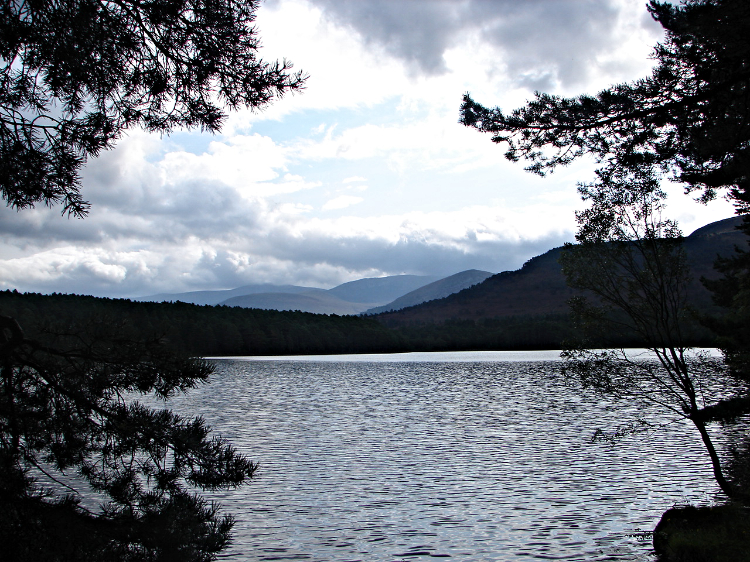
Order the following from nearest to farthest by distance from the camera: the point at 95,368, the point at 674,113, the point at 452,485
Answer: the point at 95,368 < the point at 674,113 < the point at 452,485

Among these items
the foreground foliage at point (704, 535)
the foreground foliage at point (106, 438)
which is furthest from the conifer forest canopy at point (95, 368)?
the foreground foliage at point (704, 535)

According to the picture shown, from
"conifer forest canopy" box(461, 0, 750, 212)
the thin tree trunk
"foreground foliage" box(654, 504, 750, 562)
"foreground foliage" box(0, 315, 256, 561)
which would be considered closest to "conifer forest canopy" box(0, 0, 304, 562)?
"foreground foliage" box(0, 315, 256, 561)

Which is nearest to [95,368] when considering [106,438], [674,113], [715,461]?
[106,438]

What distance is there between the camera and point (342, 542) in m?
19.6

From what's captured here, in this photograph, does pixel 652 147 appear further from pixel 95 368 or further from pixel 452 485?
pixel 452 485

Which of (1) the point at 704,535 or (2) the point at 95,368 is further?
(1) the point at 704,535

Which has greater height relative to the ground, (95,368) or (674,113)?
(674,113)

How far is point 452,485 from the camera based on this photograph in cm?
2755

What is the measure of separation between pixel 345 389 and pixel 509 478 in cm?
5590

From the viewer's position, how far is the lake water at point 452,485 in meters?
19.3

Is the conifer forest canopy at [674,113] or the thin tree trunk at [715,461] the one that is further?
the thin tree trunk at [715,461]

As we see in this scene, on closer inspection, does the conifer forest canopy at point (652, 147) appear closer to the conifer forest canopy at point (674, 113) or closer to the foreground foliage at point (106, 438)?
the conifer forest canopy at point (674, 113)

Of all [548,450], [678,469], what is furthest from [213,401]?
[678,469]

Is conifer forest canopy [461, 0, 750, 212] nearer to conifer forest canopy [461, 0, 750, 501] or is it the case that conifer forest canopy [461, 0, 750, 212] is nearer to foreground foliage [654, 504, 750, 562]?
conifer forest canopy [461, 0, 750, 501]
